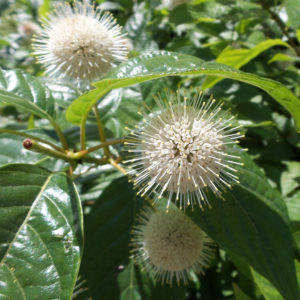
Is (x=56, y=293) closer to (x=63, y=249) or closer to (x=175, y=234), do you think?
(x=63, y=249)

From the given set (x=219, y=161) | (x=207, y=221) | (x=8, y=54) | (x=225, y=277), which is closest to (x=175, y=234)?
(x=207, y=221)

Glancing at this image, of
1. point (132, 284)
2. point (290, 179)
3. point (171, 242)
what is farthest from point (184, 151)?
point (290, 179)

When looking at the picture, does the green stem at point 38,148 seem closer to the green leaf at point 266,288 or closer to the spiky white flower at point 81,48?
the spiky white flower at point 81,48

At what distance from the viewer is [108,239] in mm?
1379

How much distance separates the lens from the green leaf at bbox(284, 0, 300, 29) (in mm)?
1605

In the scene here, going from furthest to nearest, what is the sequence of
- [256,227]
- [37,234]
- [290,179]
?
[290,179] → [256,227] → [37,234]

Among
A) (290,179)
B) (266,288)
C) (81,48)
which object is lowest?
(266,288)

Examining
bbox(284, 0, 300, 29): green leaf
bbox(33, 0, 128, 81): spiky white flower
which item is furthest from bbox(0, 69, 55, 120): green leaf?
bbox(284, 0, 300, 29): green leaf

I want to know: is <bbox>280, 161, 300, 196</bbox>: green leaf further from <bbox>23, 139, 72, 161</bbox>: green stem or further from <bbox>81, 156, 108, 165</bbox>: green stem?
<bbox>23, 139, 72, 161</bbox>: green stem

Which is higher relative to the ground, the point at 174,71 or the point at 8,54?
the point at 8,54

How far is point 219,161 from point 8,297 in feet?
2.36

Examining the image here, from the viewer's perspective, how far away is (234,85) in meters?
1.79

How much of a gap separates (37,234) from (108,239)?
0.48 metres

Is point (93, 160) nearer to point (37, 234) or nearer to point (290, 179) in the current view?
point (37, 234)
